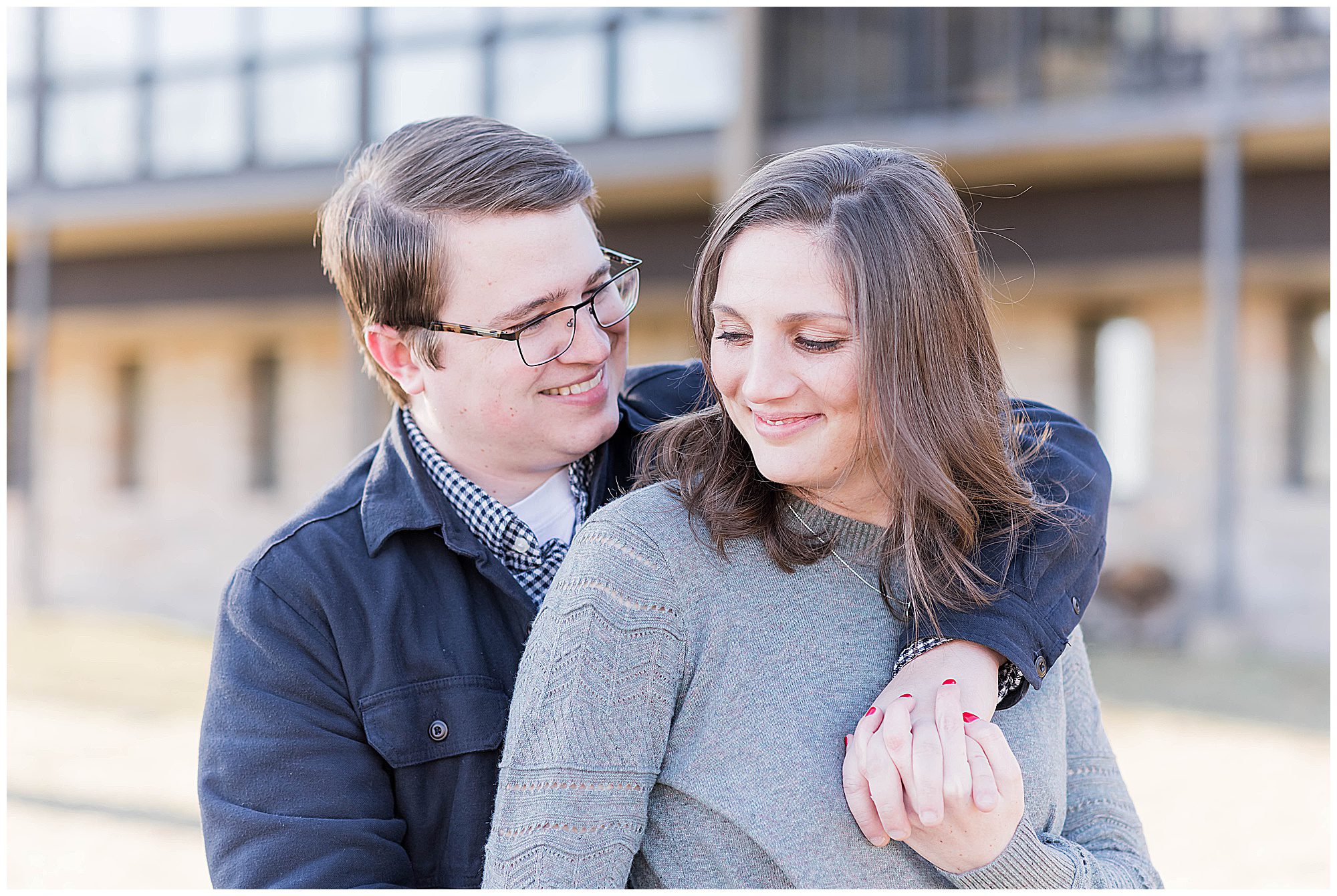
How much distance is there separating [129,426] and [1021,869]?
15342 mm

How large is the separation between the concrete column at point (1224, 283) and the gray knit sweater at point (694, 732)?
8688 millimetres

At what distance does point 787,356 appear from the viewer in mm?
1708

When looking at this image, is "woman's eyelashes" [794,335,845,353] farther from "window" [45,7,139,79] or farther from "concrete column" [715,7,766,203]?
"window" [45,7,139,79]

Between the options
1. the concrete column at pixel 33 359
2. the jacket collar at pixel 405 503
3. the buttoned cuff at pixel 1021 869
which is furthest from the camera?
the concrete column at pixel 33 359

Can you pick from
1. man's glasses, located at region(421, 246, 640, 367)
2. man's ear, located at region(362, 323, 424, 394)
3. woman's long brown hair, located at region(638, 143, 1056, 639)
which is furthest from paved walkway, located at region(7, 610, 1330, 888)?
woman's long brown hair, located at region(638, 143, 1056, 639)

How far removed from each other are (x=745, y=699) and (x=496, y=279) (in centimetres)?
103

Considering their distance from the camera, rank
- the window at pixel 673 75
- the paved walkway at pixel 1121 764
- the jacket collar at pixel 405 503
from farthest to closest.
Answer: the window at pixel 673 75
the paved walkway at pixel 1121 764
the jacket collar at pixel 405 503

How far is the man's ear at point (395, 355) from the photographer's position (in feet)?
8.32

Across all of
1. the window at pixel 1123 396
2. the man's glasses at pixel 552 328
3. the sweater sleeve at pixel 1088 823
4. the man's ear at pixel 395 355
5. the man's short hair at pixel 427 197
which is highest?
the man's short hair at pixel 427 197

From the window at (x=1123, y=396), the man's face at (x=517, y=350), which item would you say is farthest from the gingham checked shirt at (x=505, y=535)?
the window at (x=1123, y=396)

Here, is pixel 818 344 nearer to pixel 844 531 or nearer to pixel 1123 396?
pixel 844 531

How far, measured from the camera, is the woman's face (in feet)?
5.57

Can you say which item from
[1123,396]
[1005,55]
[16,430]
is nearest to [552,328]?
[1005,55]

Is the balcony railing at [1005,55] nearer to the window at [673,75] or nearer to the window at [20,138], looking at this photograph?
the window at [673,75]
